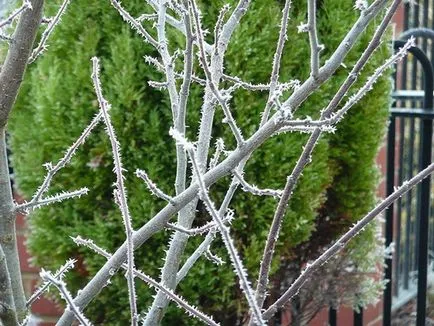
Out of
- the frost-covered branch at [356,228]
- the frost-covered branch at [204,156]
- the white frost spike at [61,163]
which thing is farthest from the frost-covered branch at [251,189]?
the white frost spike at [61,163]

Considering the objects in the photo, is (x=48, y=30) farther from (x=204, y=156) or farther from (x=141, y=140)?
(x=141, y=140)

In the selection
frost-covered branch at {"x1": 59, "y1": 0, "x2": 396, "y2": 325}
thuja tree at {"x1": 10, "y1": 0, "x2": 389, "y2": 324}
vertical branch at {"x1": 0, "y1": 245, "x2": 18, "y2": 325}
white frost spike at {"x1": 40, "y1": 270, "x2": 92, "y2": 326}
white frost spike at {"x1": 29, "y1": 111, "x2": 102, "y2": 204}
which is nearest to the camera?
white frost spike at {"x1": 40, "y1": 270, "x2": 92, "y2": 326}

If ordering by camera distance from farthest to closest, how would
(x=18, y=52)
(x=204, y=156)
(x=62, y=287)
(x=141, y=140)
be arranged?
(x=141, y=140), (x=204, y=156), (x=18, y=52), (x=62, y=287)

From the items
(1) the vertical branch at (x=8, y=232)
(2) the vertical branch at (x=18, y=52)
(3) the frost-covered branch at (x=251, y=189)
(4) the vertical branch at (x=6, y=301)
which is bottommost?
(4) the vertical branch at (x=6, y=301)

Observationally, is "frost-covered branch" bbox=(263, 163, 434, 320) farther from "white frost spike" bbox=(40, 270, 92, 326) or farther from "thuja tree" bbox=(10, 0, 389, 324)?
"thuja tree" bbox=(10, 0, 389, 324)

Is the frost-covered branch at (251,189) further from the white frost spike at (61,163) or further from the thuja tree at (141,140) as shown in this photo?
the thuja tree at (141,140)

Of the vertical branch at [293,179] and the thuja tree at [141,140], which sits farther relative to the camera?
the thuja tree at [141,140]

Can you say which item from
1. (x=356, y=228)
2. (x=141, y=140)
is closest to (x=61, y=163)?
(x=356, y=228)

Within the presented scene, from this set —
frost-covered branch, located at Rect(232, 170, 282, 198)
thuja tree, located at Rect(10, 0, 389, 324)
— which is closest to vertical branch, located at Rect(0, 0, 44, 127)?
frost-covered branch, located at Rect(232, 170, 282, 198)

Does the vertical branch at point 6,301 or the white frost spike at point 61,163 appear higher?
the white frost spike at point 61,163
